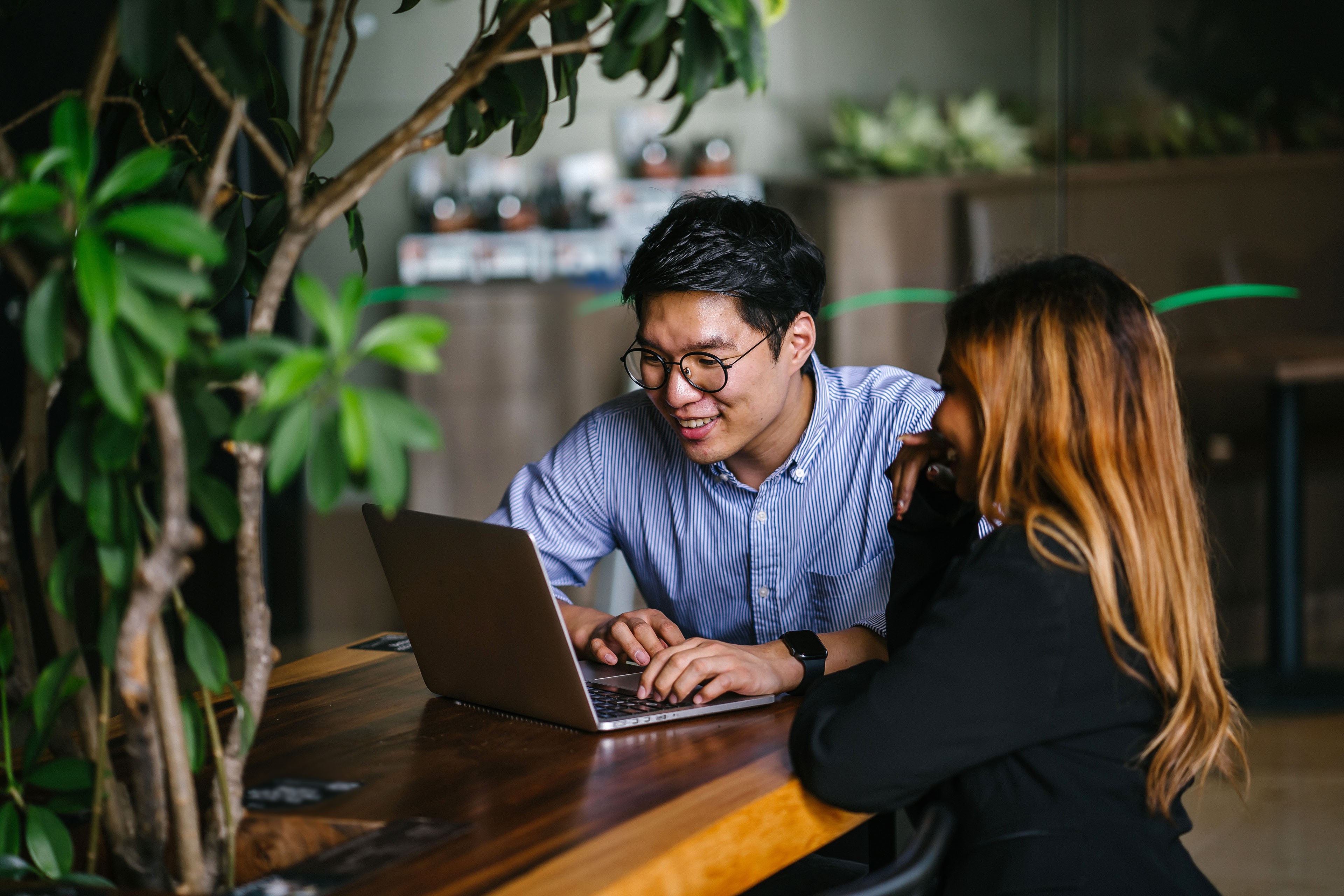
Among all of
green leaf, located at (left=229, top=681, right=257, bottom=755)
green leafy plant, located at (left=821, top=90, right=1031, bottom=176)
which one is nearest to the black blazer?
green leaf, located at (left=229, top=681, right=257, bottom=755)

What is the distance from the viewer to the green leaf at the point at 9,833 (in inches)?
43.4

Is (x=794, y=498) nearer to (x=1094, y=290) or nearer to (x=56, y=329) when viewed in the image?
(x=1094, y=290)

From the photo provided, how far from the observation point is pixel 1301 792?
3.21m

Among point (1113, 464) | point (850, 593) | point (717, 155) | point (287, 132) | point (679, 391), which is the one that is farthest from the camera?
point (717, 155)

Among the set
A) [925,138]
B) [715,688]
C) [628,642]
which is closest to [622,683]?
[628,642]

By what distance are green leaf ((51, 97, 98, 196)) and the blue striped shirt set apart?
117 cm

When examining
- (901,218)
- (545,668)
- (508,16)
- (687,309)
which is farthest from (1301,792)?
(508,16)

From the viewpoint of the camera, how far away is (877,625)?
5.87ft

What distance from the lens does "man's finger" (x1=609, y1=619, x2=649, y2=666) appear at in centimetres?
168

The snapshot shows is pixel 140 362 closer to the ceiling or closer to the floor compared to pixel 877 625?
closer to the ceiling

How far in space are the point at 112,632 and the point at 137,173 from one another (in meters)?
0.37

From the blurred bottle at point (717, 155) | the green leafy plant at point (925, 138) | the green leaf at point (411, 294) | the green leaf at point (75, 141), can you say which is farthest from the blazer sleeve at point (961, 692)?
the green leaf at point (411, 294)

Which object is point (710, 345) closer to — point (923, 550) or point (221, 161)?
point (923, 550)

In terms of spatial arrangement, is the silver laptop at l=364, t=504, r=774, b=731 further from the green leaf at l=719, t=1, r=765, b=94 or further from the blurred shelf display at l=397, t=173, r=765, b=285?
the blurred shelf display at l=397, t=173, r=765, b=285
